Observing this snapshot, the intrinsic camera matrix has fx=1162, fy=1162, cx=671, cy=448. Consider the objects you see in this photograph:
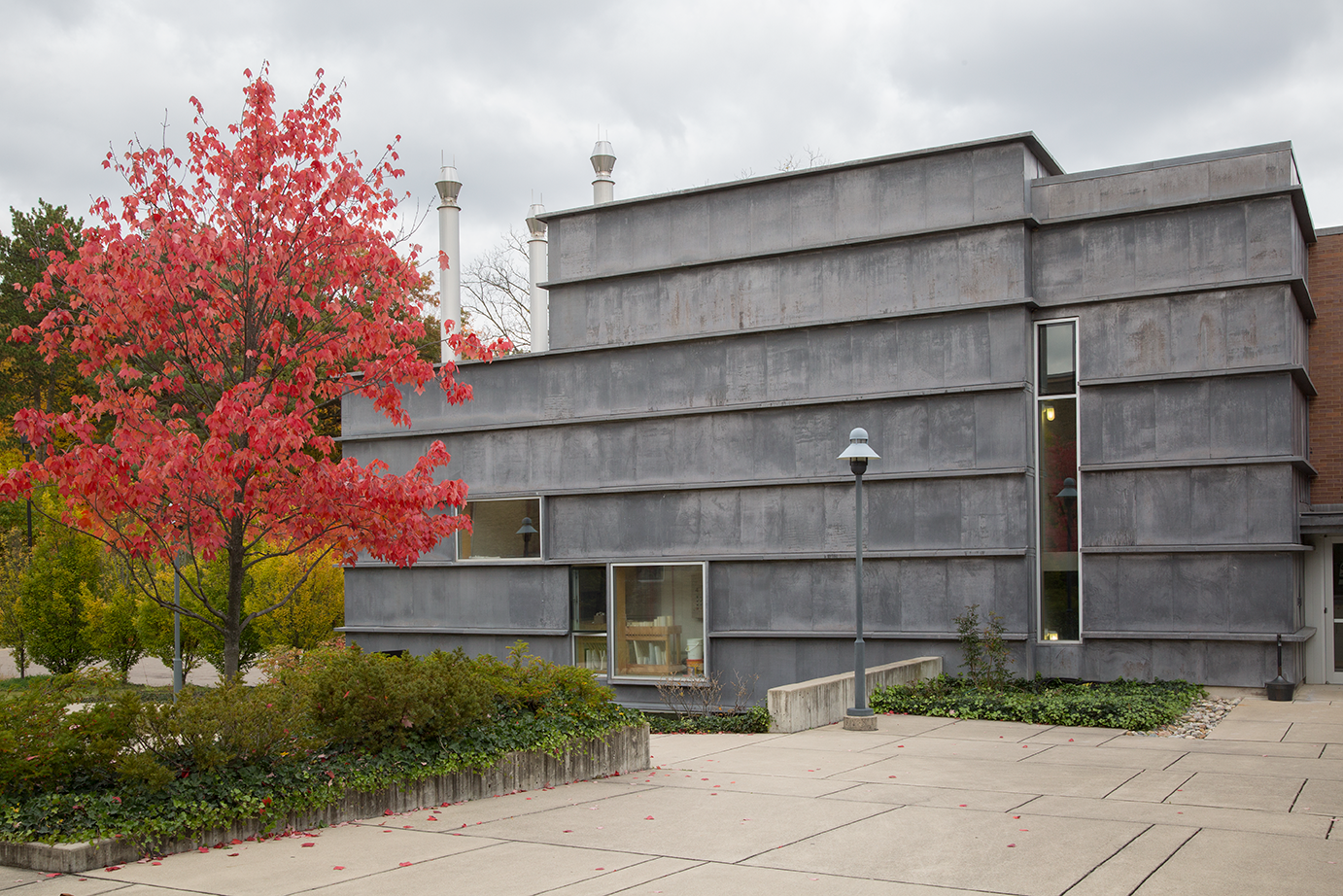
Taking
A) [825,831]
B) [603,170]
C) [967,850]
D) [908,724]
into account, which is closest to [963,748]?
[908,724]

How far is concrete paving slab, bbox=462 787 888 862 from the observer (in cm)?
922

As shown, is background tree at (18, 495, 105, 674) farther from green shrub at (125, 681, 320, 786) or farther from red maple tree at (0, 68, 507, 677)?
green shrub at (125, 681, 320, 786)

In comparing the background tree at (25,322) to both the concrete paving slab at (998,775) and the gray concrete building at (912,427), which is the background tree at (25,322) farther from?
the concrete paving slab at (998,775)

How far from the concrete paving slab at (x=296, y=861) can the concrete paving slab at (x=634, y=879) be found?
56.7 inches

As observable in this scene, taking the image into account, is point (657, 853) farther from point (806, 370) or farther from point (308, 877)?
point (806, 370)

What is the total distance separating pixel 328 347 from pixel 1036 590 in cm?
1428

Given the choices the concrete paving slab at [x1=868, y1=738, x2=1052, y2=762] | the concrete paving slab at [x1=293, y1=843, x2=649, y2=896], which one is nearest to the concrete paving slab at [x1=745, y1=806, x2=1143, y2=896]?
the concrete paving slab at [x1=293, y1=843, x2=649, y2=896]

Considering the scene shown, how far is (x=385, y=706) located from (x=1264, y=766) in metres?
9.68

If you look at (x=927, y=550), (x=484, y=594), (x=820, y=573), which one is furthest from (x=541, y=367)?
(x=927, y=550)

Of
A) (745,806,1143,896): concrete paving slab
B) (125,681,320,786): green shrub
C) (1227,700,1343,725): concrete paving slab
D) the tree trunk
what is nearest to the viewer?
(745,806,1143,896): concrete paving slab

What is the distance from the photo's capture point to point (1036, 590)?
2139cm

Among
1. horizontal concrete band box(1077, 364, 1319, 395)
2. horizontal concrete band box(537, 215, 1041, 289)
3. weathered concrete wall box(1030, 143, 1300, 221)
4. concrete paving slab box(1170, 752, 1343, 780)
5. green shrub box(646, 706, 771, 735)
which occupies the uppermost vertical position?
weathered concrete wall box(1030, 143, 1300, 221)

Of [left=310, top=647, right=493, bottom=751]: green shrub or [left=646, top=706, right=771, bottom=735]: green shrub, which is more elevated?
[left=310, top=647, right=493, bottom=751]: green shrub

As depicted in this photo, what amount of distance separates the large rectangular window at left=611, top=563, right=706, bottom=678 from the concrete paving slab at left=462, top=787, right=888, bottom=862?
40.0ft
